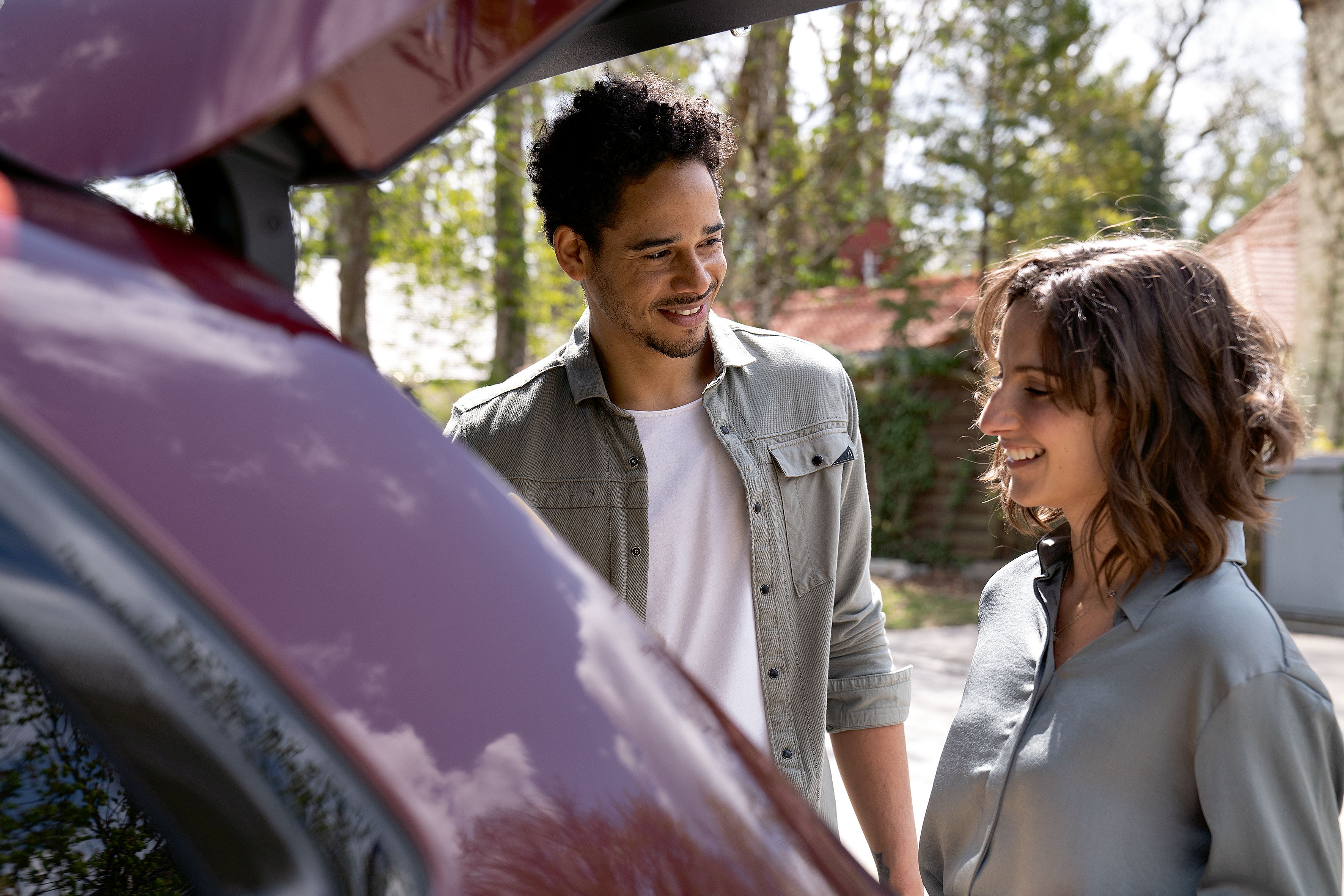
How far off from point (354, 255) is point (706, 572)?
9.09 metres

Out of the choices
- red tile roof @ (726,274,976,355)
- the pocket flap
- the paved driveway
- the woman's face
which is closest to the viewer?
the woman's face

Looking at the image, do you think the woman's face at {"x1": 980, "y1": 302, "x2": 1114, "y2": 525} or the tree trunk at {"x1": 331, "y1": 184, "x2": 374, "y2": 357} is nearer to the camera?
the woman's face at {"x1": 980, "y1": 302, "x2": 1114, "y2": 525}

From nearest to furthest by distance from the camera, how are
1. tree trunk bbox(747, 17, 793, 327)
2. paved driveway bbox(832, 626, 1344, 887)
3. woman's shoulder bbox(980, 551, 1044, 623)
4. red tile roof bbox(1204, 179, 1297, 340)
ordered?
woman's shoulder bbox(980, 551, 1044, 623)
paved driveway bbox(832, 626, 1344, 887)
tree trunk bbox(747, 17, 793, 327)
red tile roof bbox(1204, 179, 1297, 340)

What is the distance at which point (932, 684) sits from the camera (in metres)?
7.87

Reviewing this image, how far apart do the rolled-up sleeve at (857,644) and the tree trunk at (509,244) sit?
816 cm

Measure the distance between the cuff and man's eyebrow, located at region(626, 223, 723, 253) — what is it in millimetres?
978

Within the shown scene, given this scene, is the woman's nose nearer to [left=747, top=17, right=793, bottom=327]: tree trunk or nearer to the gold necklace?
the gold necklace

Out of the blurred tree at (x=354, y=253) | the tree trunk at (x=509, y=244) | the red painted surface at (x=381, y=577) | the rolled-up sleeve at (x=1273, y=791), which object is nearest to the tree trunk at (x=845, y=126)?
the tree trunk at (x=509, y=244)

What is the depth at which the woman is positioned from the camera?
4.05 feet

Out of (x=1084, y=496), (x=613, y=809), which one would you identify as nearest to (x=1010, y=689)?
(x=1084, y=496)

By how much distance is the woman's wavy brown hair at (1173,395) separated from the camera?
1467 mm

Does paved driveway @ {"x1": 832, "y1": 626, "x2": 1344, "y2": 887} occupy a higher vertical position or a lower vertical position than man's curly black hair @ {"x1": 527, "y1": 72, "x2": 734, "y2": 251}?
lower

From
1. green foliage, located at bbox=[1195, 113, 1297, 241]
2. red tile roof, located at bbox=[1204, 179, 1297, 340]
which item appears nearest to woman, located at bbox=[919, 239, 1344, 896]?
red tile roof, located at bbox=[1204, 179, 1297, 340]

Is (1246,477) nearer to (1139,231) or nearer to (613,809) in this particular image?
(1139,231)
